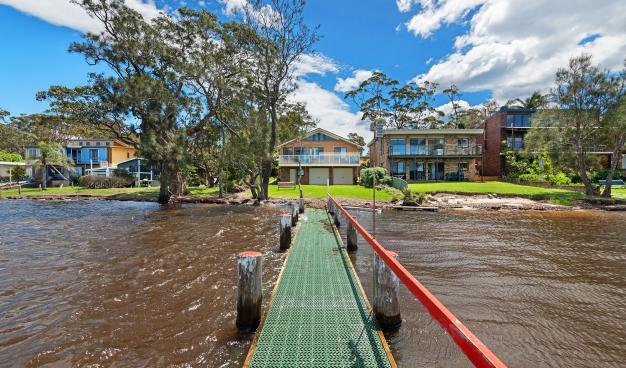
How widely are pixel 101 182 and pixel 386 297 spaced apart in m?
40.2

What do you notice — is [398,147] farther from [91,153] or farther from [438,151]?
[91,153]

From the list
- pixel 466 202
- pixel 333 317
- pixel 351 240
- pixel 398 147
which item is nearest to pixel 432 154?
pixel 398 147

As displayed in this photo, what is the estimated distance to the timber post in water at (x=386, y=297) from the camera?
502 cm

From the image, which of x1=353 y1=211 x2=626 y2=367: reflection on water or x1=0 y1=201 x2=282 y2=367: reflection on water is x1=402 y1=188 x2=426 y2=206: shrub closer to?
x1=353 y1=211 x2=626 y2=367: reflection on water

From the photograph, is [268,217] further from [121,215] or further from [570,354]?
[570,354]

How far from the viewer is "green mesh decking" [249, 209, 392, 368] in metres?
4.10

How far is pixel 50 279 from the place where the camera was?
7934 mm

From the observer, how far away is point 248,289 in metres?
4.96

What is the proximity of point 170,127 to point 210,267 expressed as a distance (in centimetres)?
1976

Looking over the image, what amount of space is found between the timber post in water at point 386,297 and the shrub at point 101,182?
131 feet

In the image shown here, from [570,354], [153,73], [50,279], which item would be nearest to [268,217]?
[50,279]

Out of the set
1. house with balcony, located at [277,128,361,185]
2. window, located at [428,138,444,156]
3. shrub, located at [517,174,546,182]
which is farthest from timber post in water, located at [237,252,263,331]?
shrub, located at [517,174,546,182]

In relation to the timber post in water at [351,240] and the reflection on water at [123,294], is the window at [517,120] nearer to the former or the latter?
the reflection on water at [123,294]

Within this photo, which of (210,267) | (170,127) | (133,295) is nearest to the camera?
(133,295)
